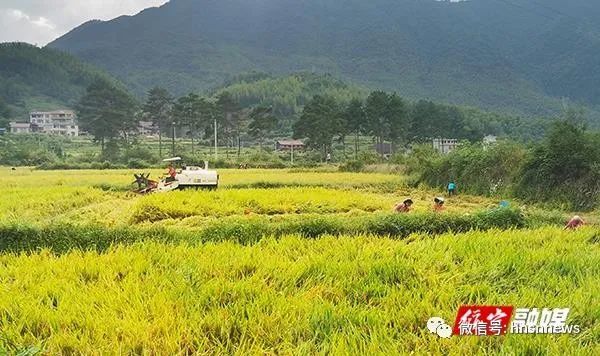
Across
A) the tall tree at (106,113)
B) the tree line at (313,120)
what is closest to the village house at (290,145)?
the tree line at (313,120)

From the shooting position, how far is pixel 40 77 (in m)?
94.3

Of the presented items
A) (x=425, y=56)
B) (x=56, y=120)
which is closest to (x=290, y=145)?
(x=56, y=120)

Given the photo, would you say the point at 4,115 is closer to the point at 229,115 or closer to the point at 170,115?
the point at 170,115

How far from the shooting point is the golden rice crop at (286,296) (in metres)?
3.15

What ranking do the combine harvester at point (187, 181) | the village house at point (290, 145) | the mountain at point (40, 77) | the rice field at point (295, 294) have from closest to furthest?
the rice field at point (295, 294) < the combine harvester at point (187, 181) < the village house at point (290, 145) < the mountain at point (40, 77)

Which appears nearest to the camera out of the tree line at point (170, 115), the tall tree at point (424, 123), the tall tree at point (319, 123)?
the tall tree at point (319, 123)

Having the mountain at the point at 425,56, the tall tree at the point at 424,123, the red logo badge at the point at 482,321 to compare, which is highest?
the mountain at the point at 425,56

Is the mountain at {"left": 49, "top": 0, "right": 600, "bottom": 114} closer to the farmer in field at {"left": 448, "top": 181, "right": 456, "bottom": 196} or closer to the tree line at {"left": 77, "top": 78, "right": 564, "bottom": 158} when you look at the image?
the tree line at {"left": 77, "top": 78, "right": 564, "bottom": 158}

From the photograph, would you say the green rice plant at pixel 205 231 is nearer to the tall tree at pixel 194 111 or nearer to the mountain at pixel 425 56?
the tall tree at pixel 194 111

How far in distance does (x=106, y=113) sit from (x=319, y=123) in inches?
998

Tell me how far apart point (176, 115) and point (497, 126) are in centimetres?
4151

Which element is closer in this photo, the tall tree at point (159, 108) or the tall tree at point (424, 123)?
the tall tree at point (424, 123)

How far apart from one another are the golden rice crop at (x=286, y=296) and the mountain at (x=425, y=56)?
109961mm

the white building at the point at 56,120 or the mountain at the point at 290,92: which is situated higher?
the mountain at the point at 290,92
